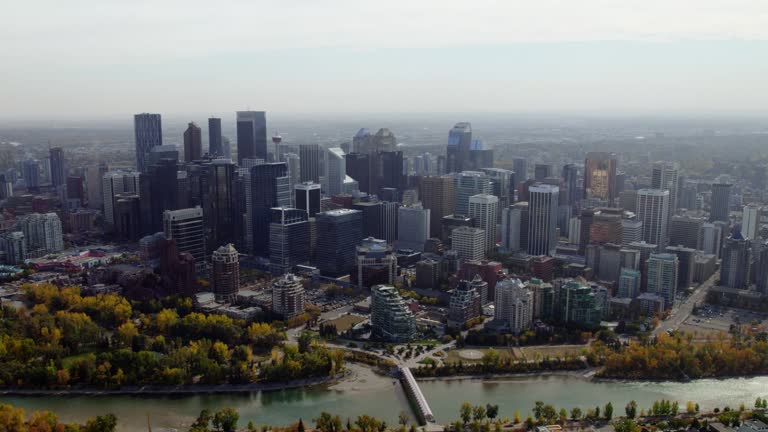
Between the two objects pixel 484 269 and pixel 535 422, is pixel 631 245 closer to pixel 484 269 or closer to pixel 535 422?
pixel 484 269

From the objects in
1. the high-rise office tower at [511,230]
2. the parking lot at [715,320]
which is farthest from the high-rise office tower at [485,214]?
the parking lot at [715,320]

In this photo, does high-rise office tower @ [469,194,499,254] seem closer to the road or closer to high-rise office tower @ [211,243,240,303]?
the road

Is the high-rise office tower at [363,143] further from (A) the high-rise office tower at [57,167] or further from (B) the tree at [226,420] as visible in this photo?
(B) the tree at [226,420]

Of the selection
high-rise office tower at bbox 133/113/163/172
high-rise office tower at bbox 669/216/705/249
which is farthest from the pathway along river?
high-rise office tower at bbox 133/113/163/172

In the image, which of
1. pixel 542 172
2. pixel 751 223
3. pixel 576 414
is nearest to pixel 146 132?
pixel 542 172

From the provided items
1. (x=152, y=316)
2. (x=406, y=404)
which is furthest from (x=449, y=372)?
(x=152, y=316)

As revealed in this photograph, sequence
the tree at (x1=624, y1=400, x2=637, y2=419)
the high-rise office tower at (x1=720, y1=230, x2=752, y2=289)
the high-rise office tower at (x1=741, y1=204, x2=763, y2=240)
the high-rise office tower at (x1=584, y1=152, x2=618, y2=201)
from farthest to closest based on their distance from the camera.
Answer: the high-rise office tower at (x1=584, y1=152, x2=618, y2=201) → the high-rise office tower at (x1=741, y1=204, x2=763, y2=240) → the high-rise office tower at (x1=720, y1=230, x2=752, y2=289) → the tree at (x1=624, y1=400, x2=637, y2=419)
